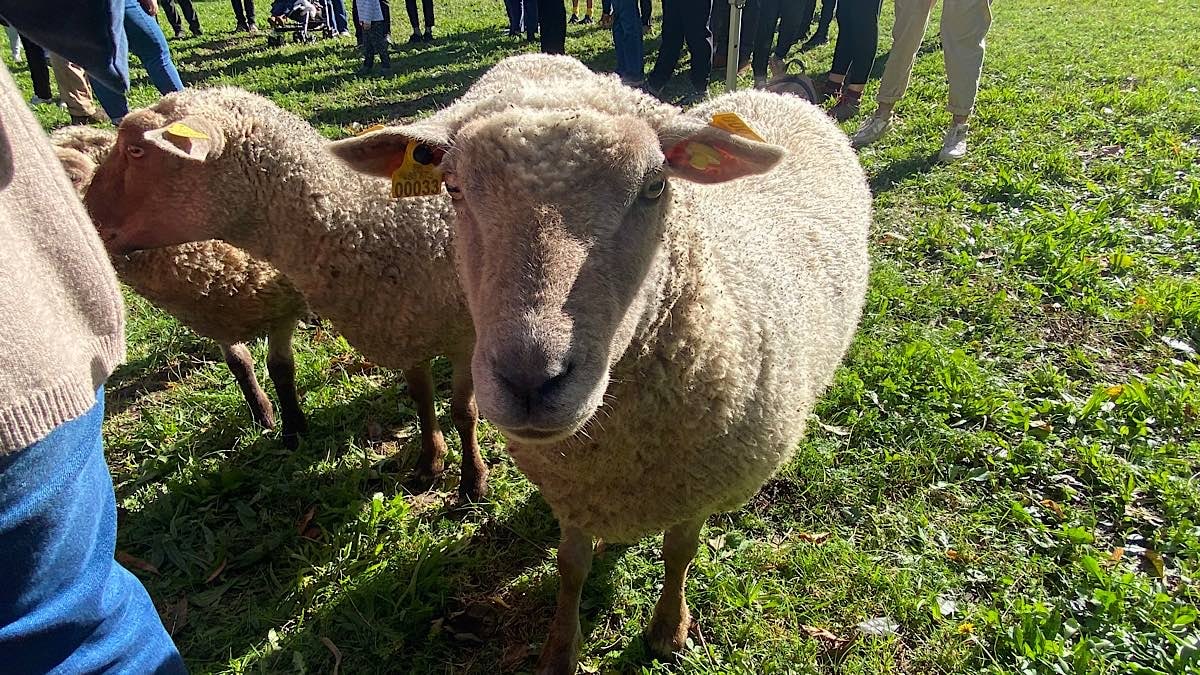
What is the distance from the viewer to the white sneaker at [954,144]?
218 inches

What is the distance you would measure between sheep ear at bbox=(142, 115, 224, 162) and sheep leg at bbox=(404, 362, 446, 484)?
3.69ft

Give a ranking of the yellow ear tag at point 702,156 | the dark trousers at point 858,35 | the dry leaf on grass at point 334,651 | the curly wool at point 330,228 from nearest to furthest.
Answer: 1. the yellow ear tag at point 702,156
2. the dry leaf on grass at point 334,651
3. the curly wool at point 330,228
4. the dark trousers at point 858,35

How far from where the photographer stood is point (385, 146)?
5.90 ft

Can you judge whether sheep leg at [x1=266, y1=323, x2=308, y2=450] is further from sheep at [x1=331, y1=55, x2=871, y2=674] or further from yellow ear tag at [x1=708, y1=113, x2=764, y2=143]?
yellow ear tag at [x1=708, y1=113, x2=764, y2=143]

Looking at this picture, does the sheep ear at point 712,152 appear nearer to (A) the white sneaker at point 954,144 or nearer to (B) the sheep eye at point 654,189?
(B) the sheep eye at point 654,189

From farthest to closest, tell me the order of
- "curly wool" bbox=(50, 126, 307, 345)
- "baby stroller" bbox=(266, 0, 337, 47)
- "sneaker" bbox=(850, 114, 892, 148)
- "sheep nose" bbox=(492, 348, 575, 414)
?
"baby stroller" bbox=(266, 0, 337, 47) < "sneaker" bbox=(850, 114, 892, 148) < "curly wool" bbox=(50, 126, 307, 345) < "sheep nose" bbox=(492, 348, 575, 414)

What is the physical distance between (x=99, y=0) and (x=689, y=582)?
92.7 inches

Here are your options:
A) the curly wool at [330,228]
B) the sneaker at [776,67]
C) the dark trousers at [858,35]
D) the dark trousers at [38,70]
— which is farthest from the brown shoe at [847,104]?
the dark trousers at [38,70]

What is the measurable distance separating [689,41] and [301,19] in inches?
273

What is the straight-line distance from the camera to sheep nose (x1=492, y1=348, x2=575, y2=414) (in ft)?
4.00

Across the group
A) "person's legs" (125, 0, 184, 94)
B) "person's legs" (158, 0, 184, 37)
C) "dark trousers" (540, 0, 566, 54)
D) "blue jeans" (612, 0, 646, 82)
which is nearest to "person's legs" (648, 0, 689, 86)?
"blue jeans" (612, 0, 646, 82)

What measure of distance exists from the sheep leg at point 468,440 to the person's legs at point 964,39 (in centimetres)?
463

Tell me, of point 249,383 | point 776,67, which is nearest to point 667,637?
point 249,383

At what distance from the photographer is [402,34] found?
37.9 ft
